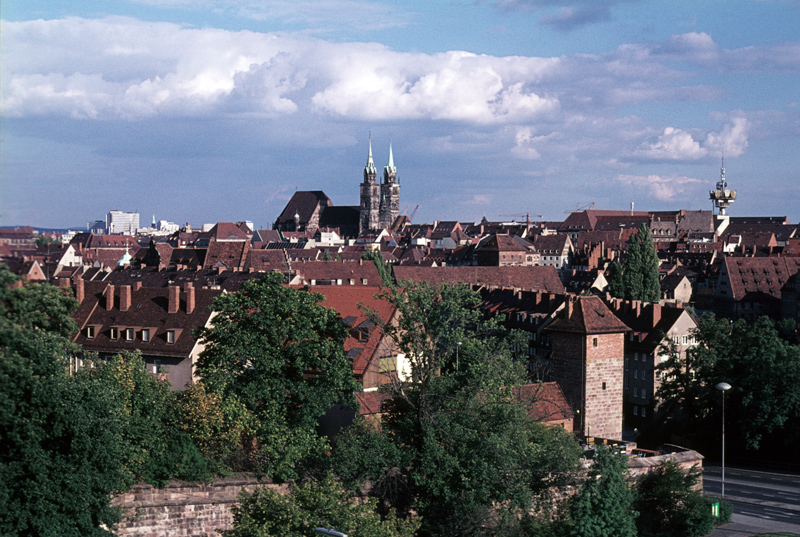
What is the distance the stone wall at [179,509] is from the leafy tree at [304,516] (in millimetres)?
3290

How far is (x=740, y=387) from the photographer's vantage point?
2291 inches

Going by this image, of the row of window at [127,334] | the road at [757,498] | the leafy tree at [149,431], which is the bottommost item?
the road at [757,498]

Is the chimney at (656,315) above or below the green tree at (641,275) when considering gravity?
below

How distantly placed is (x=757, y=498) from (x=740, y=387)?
1394 cm

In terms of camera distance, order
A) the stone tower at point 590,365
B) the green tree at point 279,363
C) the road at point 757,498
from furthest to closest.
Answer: the stone tower at point 590,365 → the road at point 757,498 → the green tree at point 279,363

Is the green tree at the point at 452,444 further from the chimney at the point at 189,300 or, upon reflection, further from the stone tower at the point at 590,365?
the chimney at the point at 189,300

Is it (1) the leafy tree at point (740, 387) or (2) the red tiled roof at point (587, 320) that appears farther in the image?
(1) the leafy tree at point (740, 387)

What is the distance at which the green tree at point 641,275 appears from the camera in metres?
95.3

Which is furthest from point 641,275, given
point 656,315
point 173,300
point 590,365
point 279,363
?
point 279,363

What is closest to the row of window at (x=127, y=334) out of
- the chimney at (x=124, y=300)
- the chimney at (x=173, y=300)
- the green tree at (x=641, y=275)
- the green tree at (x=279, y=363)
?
the chimney at (x=124, y=300)

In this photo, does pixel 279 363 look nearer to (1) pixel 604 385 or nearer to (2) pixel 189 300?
(2) pixel 189 300

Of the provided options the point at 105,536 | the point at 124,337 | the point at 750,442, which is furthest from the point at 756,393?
the point at 105,536

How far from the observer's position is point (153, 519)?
30359 mm

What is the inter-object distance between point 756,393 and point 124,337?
1458 inches
